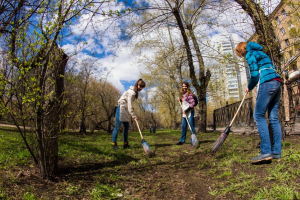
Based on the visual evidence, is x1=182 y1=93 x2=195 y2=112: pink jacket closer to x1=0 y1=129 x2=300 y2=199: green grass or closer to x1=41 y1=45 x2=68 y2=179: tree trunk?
x1=0 y1=129 x2=300 y2=199: green grass

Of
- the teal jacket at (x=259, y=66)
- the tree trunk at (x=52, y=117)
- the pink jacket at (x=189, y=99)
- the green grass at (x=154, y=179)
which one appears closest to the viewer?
the green grass at (x=154, y=179)

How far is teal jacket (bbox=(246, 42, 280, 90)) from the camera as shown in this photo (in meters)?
2.91

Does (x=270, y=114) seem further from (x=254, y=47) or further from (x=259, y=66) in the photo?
(x=254, y=47)

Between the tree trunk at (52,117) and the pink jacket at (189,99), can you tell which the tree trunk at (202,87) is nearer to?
the pink jacket at (189,99)

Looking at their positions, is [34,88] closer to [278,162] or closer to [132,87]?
[132,87]

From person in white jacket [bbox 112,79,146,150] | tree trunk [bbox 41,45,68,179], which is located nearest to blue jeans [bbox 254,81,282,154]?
tree trunk [bbox 41,45,68,179]

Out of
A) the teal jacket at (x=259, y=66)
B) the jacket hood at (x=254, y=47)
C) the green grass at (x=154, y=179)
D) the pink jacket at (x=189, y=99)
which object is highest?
the jacket hood at (x=254, y=47)

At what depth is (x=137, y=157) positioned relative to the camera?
4402 mm

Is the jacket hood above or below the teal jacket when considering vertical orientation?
above

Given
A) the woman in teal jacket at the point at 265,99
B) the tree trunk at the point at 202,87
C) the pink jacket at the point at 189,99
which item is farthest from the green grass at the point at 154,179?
the tree trunk at the point at 202,87

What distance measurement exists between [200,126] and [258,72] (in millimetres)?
7658

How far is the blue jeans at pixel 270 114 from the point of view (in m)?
2.81

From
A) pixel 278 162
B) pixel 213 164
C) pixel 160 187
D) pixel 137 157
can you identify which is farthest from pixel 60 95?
pixel 278 162

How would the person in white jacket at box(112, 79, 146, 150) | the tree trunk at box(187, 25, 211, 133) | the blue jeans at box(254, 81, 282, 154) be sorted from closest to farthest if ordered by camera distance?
1. the blue jeans at box(254, 81, 282, 154)
2. the person in white jacket at box(112, 79, 146, 150)
3. the tree trunk at box(187, 25, 211, 133)
